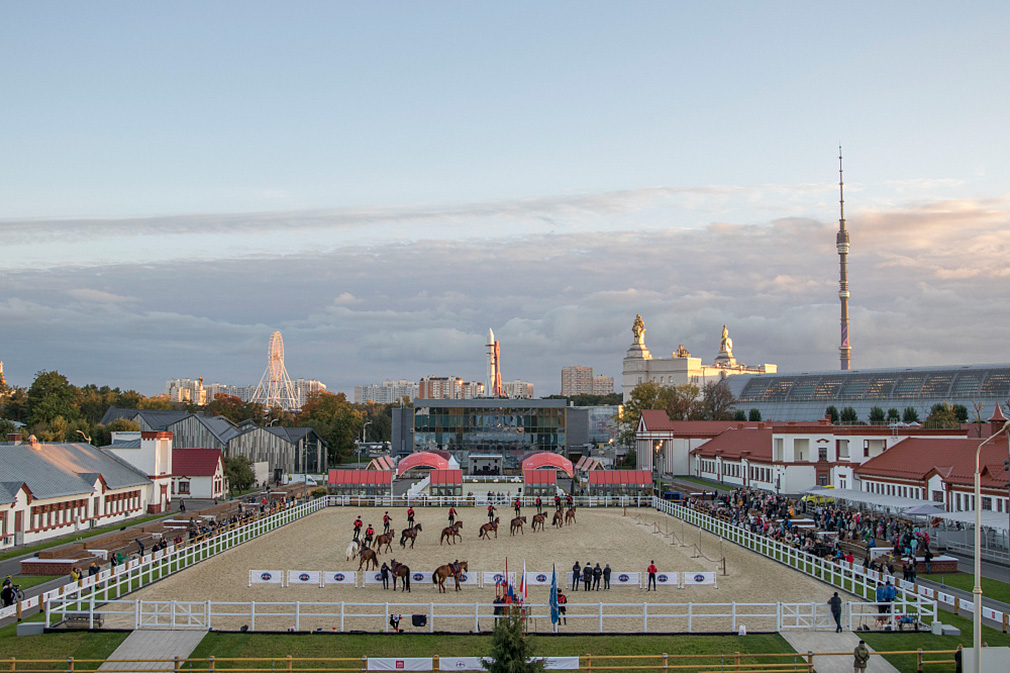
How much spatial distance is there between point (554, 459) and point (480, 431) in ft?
101

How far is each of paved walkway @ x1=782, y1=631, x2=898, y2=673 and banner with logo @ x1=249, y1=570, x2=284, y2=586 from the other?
16.9m

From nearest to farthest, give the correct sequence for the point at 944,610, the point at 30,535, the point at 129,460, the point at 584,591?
the point at 944,610, the point at 584,591, the point at 30,535, the point at 129,460

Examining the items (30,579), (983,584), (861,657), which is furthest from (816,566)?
(30,579)

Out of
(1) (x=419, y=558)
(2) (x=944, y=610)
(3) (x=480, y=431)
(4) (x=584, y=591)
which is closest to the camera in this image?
(2) (x=944, y=610)

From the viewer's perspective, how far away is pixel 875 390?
12494cm

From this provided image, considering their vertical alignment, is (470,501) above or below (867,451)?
below

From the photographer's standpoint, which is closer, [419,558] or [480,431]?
[419,558]

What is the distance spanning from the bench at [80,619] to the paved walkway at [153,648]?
1.51 meters

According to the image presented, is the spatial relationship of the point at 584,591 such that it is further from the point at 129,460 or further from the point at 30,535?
the point at 129,460

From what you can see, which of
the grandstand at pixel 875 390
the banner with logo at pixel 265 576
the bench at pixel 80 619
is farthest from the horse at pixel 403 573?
the grandstand at pixel 875 390

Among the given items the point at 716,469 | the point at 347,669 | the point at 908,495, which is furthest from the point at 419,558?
the point at 716,469

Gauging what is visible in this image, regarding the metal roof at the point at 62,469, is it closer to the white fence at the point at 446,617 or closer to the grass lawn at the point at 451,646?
the white fence at the point at 446,617

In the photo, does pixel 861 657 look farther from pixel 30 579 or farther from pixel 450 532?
pixel 30 579

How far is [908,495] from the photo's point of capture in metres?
52.7
